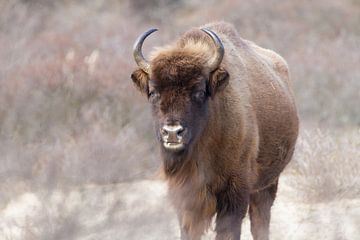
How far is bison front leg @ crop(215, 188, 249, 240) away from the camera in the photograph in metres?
8.67

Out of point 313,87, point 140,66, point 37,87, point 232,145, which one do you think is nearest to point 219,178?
point 232,145

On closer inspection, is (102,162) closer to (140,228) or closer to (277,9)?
(140,228)

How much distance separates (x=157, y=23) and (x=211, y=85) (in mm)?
24563

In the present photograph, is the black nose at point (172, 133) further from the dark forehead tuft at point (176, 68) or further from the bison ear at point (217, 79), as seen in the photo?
the bison ear at point (217, 79)

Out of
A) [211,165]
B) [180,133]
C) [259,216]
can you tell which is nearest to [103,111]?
[259,216]

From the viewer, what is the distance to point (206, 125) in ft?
28.0

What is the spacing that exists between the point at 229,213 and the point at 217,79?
3.85 feet

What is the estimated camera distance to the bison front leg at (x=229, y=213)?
867 cm

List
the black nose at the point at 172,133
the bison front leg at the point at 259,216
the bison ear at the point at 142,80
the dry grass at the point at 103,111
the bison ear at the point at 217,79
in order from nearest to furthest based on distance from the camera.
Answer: the dry grass at the point at 103,111, the black nose at the point at 172,133, the bison ear at the point at 217,79, the bison ear at the point at 142,80, the bison front leg at the point at 259,216

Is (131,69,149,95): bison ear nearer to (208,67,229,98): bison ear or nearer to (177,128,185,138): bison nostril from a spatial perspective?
(208,67,229,98): bison ear

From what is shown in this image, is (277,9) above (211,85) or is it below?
below

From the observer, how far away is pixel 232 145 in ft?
28.5

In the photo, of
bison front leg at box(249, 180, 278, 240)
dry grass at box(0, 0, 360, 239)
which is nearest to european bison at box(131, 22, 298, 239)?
dry grass at box(0, 0, 360, 239)

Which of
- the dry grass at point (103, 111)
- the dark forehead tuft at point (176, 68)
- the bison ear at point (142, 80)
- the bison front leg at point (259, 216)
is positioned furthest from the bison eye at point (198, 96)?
the bison front leg at point (259, 216)
